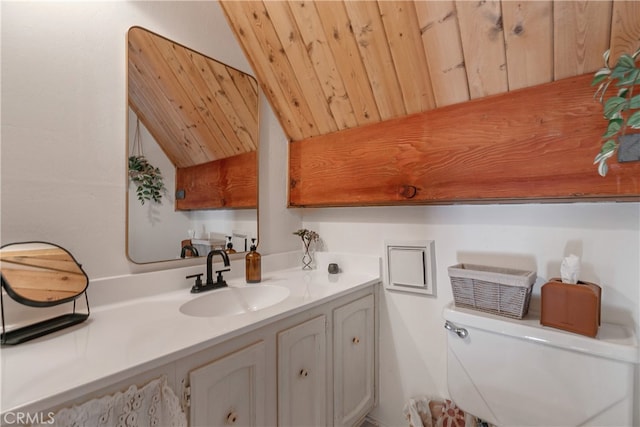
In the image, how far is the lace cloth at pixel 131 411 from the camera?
1.79 ft

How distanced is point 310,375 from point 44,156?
117 cm

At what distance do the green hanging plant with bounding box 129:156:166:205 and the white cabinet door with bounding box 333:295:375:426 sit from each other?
888 mm

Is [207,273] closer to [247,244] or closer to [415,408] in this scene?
[247,244]

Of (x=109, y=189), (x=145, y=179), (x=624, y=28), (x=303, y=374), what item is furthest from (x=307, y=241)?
(x=624, y=28)

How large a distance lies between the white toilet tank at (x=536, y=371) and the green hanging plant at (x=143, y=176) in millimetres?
1270

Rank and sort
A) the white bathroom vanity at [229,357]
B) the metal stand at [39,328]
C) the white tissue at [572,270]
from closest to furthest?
the white bathroom vanity at [229,357], the metal stand at [39,328], the white tissue at [572,270]

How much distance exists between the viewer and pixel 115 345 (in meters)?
0.70

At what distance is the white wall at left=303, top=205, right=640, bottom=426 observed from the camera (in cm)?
96

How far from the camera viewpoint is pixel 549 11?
85 centimetres

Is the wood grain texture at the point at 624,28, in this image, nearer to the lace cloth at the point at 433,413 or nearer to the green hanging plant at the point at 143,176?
the lace cloth at the point at 433,413

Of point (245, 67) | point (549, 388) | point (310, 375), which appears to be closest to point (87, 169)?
point (245, 67)

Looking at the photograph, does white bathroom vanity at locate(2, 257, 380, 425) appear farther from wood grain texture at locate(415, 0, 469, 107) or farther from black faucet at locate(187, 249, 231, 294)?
wood grain texture at locate(415, 0, 469, 107)

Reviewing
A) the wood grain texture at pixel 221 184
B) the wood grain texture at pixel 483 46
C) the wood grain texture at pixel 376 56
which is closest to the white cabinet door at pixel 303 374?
the wood grain texture at pixel 221 184

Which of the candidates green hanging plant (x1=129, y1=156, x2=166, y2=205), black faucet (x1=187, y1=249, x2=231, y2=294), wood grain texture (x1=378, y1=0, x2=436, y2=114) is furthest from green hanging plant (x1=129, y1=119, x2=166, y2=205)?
wood grain texture (x1=378, y1=0, x2=436, y2=114)
